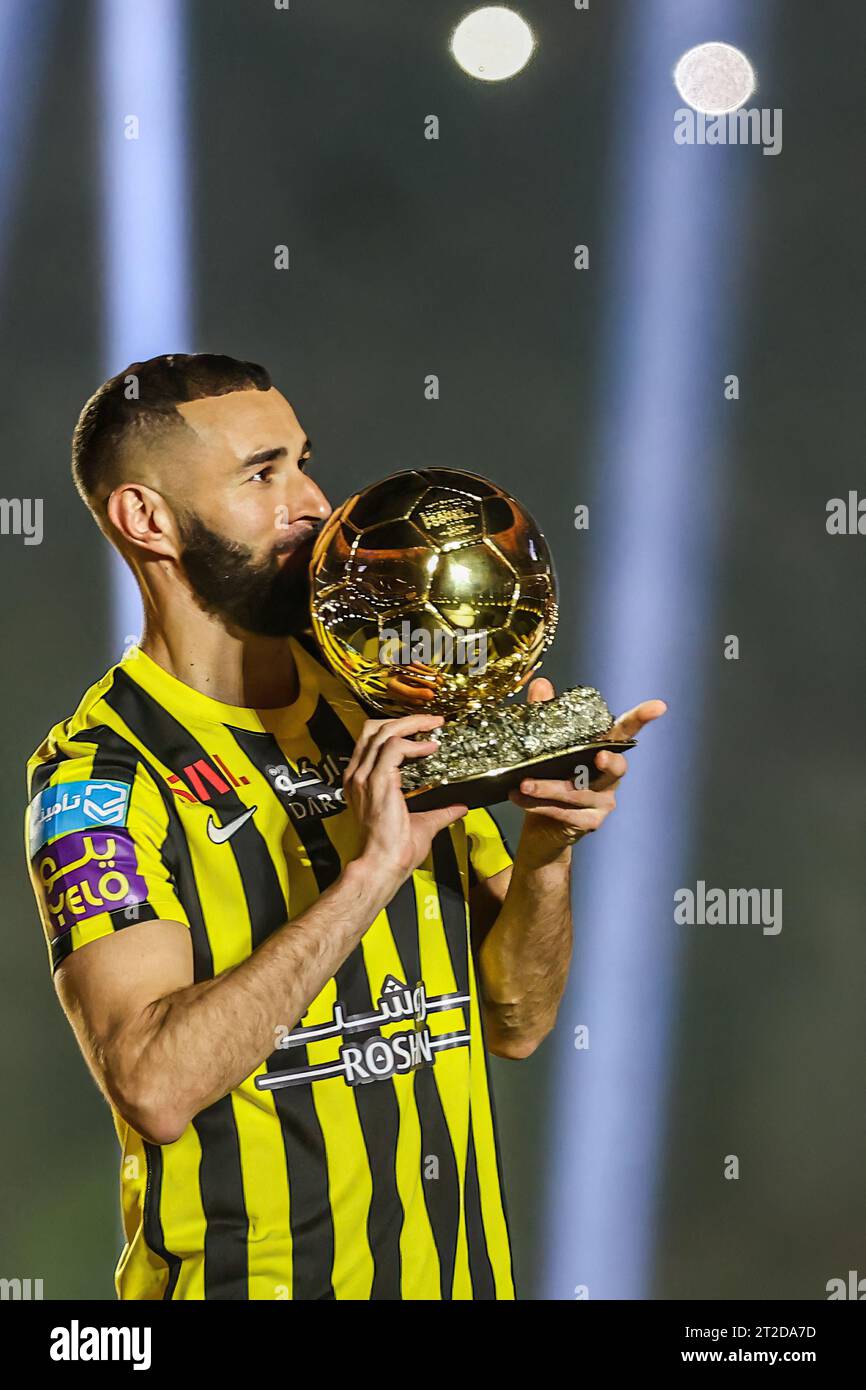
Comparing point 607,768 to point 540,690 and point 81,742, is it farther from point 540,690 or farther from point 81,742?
point 81,742

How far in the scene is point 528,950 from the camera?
4.98ft

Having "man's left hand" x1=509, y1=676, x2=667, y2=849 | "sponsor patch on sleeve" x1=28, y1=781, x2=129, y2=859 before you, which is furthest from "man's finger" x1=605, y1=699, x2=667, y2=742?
"sponsor patch on sleeve" x1=28, y1=781, x2=129, y2=859

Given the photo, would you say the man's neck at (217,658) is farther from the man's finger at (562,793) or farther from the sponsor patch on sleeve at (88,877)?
the man's finger at (562,793)

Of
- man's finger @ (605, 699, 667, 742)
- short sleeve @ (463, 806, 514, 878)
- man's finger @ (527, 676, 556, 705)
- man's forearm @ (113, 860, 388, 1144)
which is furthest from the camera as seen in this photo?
short sleeve @ (463, 806, 514, 878)

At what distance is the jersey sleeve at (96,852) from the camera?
1257 millimetres

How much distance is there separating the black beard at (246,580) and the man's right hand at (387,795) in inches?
9.8

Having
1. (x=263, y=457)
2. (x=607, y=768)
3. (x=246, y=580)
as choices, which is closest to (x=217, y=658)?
(x=246, y=580)

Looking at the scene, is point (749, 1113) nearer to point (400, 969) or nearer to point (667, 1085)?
point (667, 1085)

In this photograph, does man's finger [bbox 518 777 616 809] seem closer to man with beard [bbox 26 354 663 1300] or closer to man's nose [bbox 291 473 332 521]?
man with beard [bbox 26 354 663 1300]

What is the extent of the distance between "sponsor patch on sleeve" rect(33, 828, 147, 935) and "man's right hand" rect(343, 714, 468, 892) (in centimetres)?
23

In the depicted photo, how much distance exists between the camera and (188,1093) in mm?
1182

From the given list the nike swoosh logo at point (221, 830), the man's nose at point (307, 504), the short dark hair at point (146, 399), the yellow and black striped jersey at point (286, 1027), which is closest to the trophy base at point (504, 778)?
the yellow and black striped jersey at point (286, 1027)

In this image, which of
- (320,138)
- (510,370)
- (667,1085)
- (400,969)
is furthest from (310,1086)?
(320,138)

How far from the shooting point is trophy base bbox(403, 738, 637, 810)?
3.98ft
